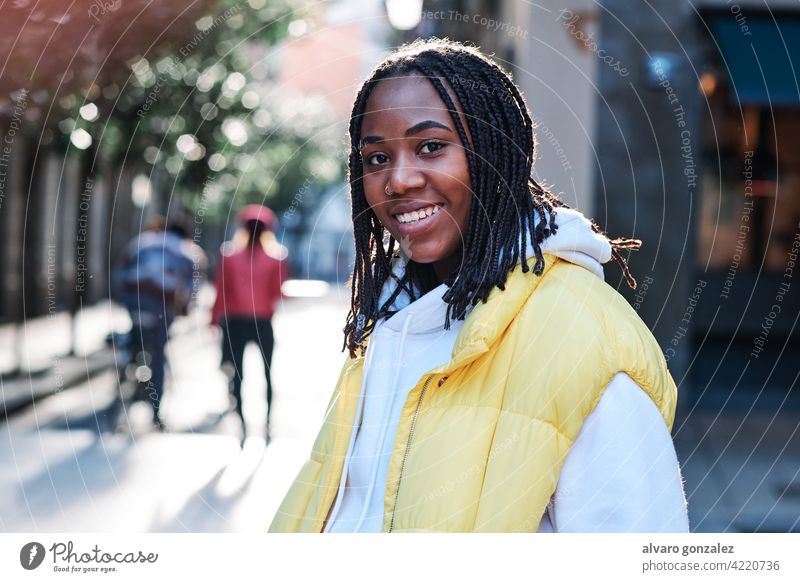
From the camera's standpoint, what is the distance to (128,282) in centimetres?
1016

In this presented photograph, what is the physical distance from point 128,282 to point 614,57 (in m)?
5.02

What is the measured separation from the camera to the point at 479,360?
1.71 metres

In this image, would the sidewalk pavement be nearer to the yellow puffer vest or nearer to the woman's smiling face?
the woman's smiling face

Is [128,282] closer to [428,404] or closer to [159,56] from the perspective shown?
[159,56]

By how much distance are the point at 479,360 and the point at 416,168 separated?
35 centimetres

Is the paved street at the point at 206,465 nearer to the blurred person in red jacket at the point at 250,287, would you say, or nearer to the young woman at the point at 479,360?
the blurred person in red jacket at the point at 250,287

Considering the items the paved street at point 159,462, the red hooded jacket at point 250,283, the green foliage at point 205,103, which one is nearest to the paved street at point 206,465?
the paved street at point 159,462

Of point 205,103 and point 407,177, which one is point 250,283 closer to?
point 407,177

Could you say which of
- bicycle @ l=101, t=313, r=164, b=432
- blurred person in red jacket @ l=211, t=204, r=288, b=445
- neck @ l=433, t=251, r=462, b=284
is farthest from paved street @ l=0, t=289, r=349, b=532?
neck @ l=433, t=251, r=462, b=284

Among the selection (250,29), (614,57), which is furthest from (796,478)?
(250,29)

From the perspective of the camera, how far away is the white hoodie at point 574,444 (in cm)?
161

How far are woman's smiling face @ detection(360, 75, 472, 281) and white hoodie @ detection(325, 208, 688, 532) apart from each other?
0.34ft

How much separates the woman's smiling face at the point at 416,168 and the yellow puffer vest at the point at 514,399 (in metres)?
0.19

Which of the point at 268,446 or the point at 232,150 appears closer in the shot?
the point at 268,446
